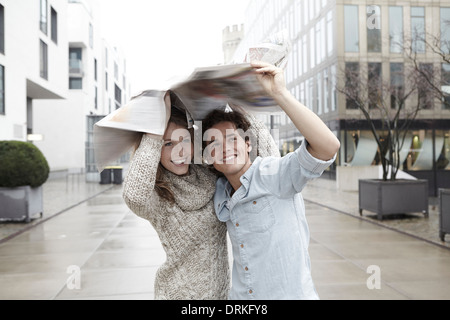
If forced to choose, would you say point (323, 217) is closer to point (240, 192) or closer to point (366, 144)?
point (240, 192)

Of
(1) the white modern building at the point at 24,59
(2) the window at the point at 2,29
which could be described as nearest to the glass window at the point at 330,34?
(1) the white modern building at the point at 24,59

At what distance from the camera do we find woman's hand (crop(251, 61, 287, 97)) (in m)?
1.47

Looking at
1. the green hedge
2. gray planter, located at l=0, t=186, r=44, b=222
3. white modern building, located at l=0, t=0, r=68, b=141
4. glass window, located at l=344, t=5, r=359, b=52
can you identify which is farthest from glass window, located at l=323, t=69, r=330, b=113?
A: gray planter, located at l=0, t=186, r=44, b=222

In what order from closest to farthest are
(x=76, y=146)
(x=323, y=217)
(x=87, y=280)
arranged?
1. (x=87, y=280)
2. (x=323, y=217)
3. (x=76, y=146)

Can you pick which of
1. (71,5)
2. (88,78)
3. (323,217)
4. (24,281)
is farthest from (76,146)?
(24,281)

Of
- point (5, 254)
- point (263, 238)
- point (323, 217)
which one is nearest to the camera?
point (263, 238)

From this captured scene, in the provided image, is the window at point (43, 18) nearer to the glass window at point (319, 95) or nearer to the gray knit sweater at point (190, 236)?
the glass window at point (319, 95)

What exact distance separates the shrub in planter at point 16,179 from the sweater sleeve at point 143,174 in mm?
9051

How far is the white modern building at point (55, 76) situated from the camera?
1792 cm

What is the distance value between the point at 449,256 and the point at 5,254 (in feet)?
23.3

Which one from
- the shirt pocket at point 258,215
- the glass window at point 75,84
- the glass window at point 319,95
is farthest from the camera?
the glass window at point 75,84

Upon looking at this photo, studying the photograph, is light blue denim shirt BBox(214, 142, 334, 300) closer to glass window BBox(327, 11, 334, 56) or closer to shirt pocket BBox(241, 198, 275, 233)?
shirt pocket BBox(241, 198, 275, 233)

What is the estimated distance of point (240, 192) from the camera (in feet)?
5.66
